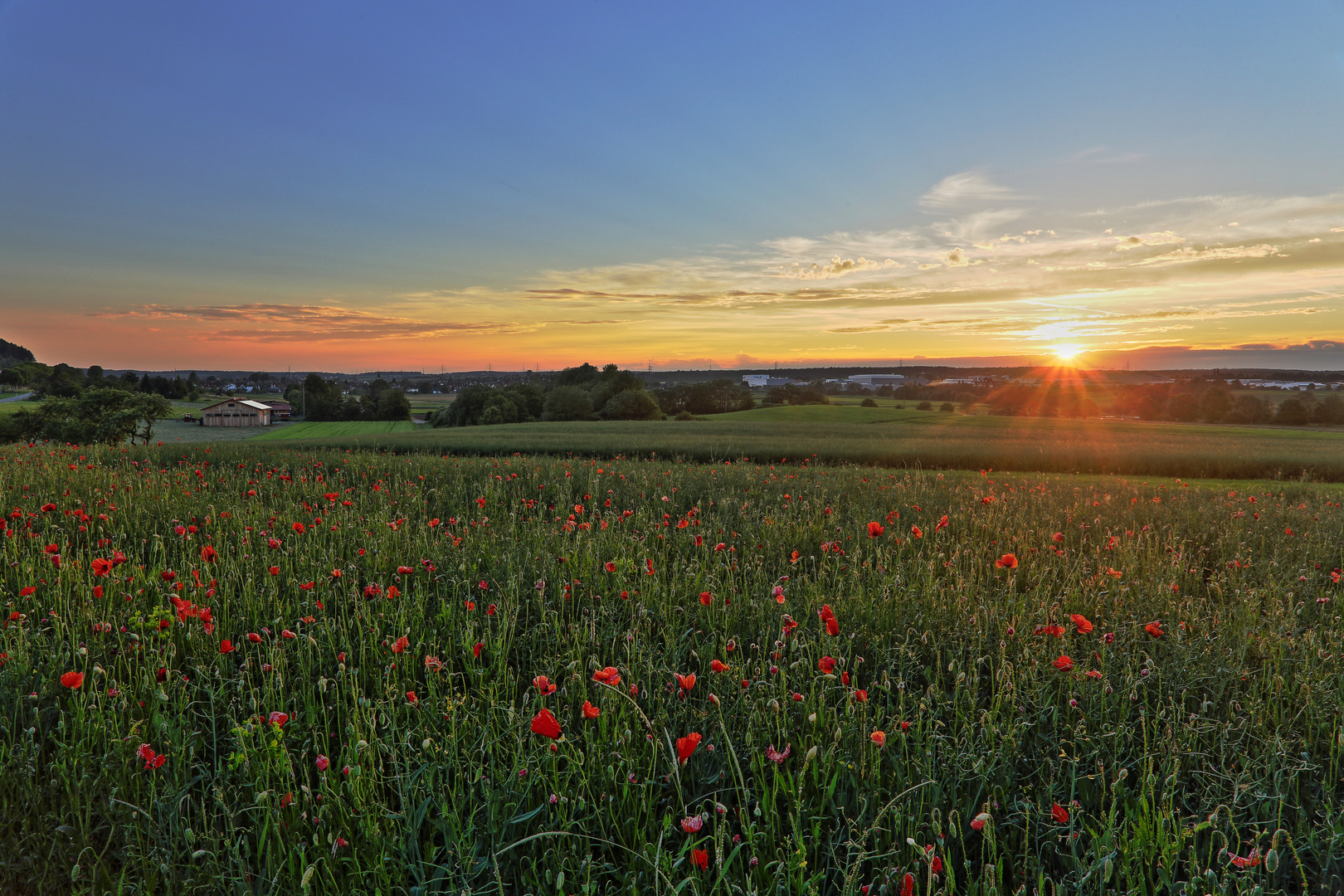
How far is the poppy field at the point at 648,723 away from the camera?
2254 millimetres

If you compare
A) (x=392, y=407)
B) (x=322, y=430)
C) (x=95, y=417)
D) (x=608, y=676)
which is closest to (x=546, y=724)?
(x=608, y=676)

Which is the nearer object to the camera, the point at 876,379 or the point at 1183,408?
the point at 1183,408

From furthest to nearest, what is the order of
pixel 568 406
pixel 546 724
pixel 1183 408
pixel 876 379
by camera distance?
pixel 876 379 → pixel 568 406 → pixel 1183 408 → pixel 546 724

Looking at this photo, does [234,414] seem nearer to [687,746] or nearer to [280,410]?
[280,410]

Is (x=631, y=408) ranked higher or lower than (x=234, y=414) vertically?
lower

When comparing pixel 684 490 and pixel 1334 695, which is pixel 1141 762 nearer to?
pixel 1334 695

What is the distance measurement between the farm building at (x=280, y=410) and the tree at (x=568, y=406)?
3594 centimetres

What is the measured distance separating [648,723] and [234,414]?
88.5 metres

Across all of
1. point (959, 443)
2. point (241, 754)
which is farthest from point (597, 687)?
point (959, 443)

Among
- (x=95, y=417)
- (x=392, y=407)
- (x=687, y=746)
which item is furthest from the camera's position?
(x=392, y=407)

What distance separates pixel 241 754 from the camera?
2514 mm

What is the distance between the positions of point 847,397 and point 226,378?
11025cm

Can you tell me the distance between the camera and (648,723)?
6.98 feet

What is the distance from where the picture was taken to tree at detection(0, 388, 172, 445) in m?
41.3
